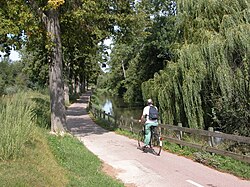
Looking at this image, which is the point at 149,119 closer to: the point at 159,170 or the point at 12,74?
the point at 159,170

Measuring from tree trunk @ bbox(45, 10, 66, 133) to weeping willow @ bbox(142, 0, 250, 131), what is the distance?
15.8 feet

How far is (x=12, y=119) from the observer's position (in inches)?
322

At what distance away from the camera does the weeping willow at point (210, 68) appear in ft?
39.7

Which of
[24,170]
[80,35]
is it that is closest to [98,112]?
[80,35]

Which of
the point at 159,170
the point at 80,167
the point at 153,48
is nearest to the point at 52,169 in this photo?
the point at 80,167

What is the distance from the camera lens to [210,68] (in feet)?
43.2

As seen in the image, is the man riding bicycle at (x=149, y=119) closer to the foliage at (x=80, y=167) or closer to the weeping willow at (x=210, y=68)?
the foliage at (x=80, y=167)

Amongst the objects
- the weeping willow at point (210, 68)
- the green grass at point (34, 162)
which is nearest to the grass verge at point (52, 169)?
the green grass at point (34, 162)

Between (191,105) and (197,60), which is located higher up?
(197,60)

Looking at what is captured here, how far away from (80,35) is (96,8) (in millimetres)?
2812

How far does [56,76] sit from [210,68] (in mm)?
6587

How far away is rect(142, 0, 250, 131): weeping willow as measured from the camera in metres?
12.1

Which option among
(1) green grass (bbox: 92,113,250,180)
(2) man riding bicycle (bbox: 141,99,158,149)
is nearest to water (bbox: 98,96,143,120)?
(1) green grass (bbox: 92,113,250,180)

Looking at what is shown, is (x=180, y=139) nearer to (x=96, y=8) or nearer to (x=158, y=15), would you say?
(x=96, y=8)
